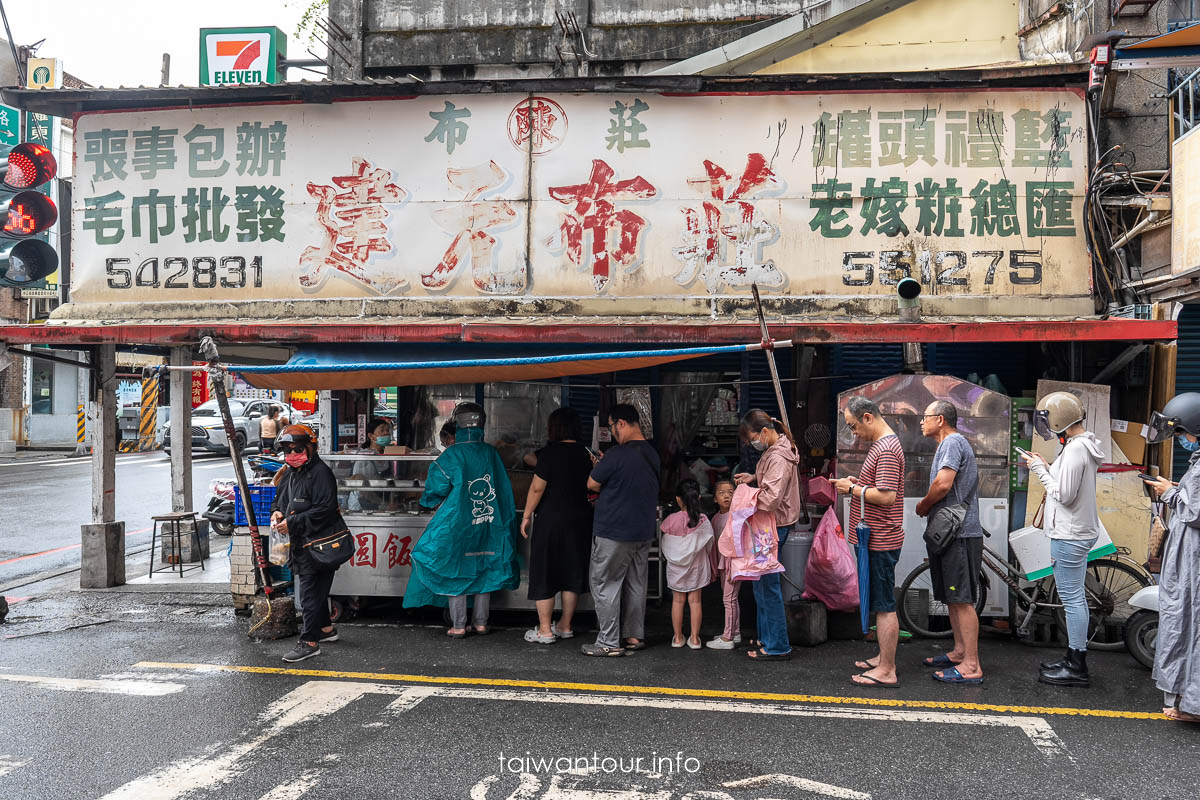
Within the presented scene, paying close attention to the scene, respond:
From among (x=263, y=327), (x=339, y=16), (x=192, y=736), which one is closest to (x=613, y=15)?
(x=339, y=16)

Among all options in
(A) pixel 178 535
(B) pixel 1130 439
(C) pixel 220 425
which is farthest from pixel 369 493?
(C) pixel 220 425

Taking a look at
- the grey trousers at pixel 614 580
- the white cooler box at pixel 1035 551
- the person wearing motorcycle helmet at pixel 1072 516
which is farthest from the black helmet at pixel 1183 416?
the grey trousers at pixel 614 580

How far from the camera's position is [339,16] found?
13539 millimetres

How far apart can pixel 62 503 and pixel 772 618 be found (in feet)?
47.5

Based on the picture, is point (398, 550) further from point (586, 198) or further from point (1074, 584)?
point (1074, 584)

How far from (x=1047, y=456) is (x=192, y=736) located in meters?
7.13

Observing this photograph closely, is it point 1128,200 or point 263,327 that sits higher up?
point 1128,200

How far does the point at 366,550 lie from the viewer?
7812 mm

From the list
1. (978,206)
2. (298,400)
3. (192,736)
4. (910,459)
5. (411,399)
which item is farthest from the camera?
(298,400)

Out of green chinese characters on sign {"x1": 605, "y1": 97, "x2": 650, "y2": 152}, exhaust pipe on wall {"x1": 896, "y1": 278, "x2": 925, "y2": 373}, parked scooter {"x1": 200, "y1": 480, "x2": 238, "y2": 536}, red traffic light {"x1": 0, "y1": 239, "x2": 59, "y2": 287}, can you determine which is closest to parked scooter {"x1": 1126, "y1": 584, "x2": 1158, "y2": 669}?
exhaust pipe on wall {"x1": 896, "y1": 278, "x2": 925, "y2": 373}

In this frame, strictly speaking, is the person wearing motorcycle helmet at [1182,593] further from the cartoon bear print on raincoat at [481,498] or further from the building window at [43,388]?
the building window at [43,388]

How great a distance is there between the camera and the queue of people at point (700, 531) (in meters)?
5.72

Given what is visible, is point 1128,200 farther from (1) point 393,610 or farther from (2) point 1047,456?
(1) point 393,610

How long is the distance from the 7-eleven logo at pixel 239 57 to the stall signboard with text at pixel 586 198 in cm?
346
